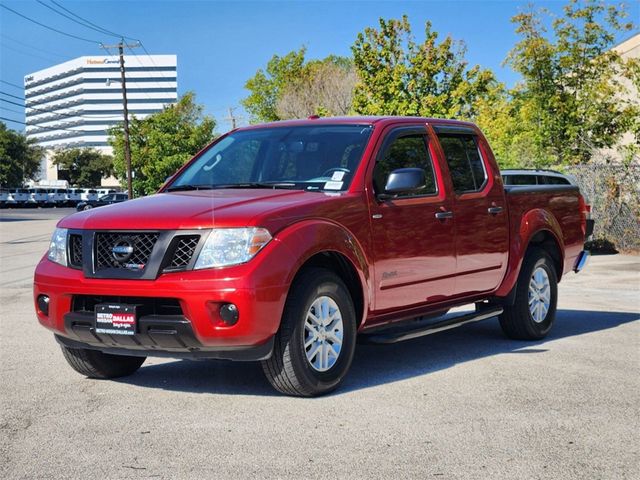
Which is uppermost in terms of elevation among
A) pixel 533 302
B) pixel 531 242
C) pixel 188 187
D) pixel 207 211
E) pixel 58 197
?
pixel 188 187

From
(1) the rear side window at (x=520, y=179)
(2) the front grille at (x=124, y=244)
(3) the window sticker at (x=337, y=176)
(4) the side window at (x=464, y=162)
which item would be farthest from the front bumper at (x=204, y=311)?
(1) the rear side window at (x=520, y=179)

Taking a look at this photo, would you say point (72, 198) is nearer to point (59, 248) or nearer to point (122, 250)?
point (59, 248)

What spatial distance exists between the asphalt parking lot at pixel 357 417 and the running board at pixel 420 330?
0.99 feet

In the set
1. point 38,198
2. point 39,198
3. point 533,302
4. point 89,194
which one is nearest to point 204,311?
point 533,302

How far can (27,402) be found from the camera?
592cm

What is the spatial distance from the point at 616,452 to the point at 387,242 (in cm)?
231

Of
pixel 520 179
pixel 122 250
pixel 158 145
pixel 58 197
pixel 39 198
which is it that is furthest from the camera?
pixel 58 197

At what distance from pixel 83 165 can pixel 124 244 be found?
135m

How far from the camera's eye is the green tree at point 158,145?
58.5 metres

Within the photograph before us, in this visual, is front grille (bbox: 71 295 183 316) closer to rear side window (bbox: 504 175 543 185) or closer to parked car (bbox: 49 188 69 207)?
rear side window (bbox: 504 175 543 185)

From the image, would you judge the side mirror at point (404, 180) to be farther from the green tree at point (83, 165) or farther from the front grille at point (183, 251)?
the green tree at point (83, 165)

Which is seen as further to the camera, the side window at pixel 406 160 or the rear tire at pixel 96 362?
the side window at pixel 406 160

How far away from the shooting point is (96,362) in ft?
21.3

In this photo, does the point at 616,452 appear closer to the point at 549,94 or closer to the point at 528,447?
the point at 528,447
